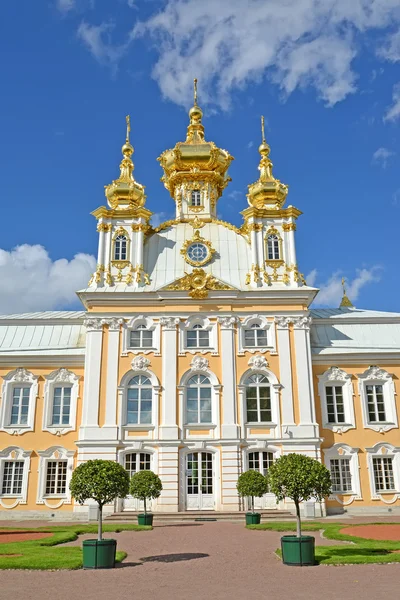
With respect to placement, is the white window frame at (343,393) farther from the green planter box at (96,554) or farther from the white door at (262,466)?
the green planter box at (96,554)

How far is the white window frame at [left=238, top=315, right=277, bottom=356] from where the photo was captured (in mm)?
31281

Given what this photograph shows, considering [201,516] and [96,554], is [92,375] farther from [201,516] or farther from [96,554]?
[96,554]

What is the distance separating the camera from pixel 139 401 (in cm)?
3041

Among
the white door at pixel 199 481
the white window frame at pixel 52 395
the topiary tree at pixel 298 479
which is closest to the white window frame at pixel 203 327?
the white door at pixel 199 481

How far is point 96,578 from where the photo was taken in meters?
12.0

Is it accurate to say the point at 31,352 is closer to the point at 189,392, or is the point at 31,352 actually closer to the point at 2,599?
the point at 189,392

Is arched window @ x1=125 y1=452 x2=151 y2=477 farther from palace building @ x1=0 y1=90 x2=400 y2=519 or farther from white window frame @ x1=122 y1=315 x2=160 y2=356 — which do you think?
white window frame @ x1=122 y1=315 x2=160 y2=356

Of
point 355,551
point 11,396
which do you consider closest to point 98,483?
point 355,551

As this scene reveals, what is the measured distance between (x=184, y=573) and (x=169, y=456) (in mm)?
16594

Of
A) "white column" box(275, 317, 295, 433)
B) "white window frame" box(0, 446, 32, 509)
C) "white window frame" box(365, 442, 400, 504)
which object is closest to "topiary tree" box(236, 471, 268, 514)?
"white column" box(275, 317, 295, 433)

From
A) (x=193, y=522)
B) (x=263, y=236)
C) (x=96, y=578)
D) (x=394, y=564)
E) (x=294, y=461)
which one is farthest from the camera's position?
(x=263, y=236)

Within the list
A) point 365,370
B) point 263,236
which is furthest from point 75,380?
point 365,370

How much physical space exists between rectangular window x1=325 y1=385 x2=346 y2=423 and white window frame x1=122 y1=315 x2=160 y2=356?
9512 millimetres

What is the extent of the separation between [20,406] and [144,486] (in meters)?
10.2
